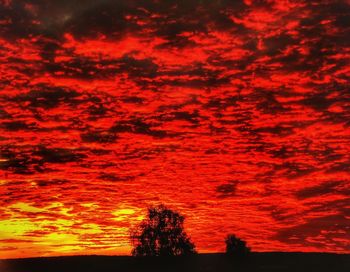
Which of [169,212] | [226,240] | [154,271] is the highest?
[169,212]

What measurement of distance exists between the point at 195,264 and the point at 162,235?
4076 cm

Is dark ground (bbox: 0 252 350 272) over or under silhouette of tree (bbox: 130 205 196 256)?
under

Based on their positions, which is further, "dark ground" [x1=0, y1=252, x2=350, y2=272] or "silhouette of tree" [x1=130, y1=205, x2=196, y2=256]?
"silhouette of tree" [x1=130, y1=205, x2=196, y2=256]

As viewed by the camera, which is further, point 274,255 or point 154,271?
point 274,255

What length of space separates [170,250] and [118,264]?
41541 mm

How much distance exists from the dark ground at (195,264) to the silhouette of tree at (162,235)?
38858mm

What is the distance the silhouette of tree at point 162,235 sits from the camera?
5784 cm

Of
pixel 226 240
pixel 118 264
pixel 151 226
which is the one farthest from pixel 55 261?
pixel 151 226

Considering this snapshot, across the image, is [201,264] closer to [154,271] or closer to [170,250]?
[154,271]

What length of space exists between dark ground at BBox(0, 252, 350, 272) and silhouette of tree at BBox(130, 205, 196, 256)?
127 feet

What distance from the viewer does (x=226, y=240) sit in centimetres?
5281

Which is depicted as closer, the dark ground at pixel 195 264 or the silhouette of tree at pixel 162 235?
the dark ground at pixel 195 264

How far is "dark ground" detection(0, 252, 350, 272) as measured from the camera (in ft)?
58.5

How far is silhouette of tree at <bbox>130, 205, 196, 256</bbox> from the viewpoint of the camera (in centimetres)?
5784
